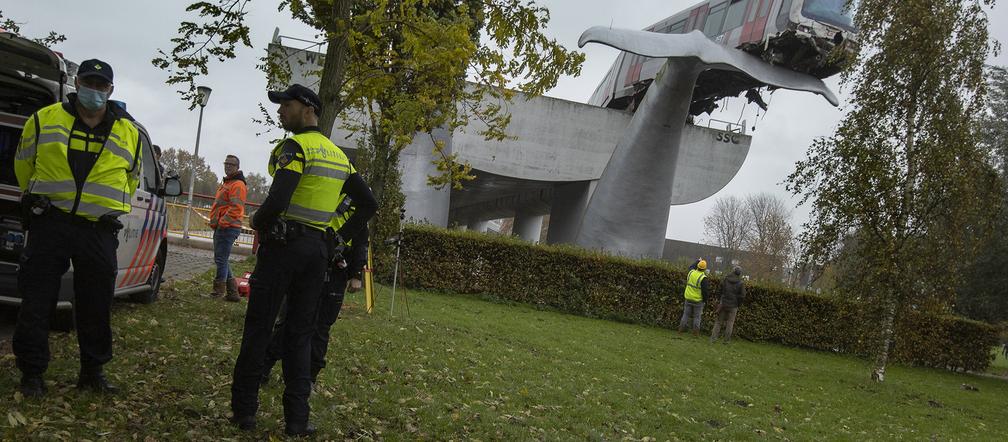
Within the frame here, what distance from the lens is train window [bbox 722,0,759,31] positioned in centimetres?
2573

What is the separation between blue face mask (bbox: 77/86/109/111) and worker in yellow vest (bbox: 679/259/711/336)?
652 inches

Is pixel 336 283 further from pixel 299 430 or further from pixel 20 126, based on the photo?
pixel 20 126

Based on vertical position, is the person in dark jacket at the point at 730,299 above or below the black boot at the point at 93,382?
above

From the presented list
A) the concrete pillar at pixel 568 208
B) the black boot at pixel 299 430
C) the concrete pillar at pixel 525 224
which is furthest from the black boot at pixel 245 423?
the concrete pillar at pixel 525 224

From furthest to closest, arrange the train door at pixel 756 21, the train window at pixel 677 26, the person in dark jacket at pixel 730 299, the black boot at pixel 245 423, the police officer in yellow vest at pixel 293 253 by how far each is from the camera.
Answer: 1. the train window at pixel 677 26
2. the train door at pixel 756 21
3. the person in dark jacket at pixel 730 299
4. the black boot at pixel 245 423
5. the police officer in yellow vest at pixel 293 253

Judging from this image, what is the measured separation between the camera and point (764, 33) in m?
24.0

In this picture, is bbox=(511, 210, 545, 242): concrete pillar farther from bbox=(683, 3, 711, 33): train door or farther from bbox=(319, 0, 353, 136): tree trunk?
bbox=(319, 0, 353, 136): tree trunk

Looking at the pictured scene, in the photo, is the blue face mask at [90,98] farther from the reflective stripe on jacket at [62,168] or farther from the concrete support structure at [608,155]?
the concrete support structure at [608,155]

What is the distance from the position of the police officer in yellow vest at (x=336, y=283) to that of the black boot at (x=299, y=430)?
30.6 inches

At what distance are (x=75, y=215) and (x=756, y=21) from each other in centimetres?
2371

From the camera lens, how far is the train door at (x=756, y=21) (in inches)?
949

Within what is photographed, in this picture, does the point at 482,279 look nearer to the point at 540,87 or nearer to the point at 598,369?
the point at 598,369

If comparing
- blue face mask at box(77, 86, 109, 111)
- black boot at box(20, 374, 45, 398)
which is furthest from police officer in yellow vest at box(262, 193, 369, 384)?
blue face mask at box(77, 86, 109, 111)

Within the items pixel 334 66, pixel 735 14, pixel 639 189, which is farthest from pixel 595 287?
pixel 334 66
